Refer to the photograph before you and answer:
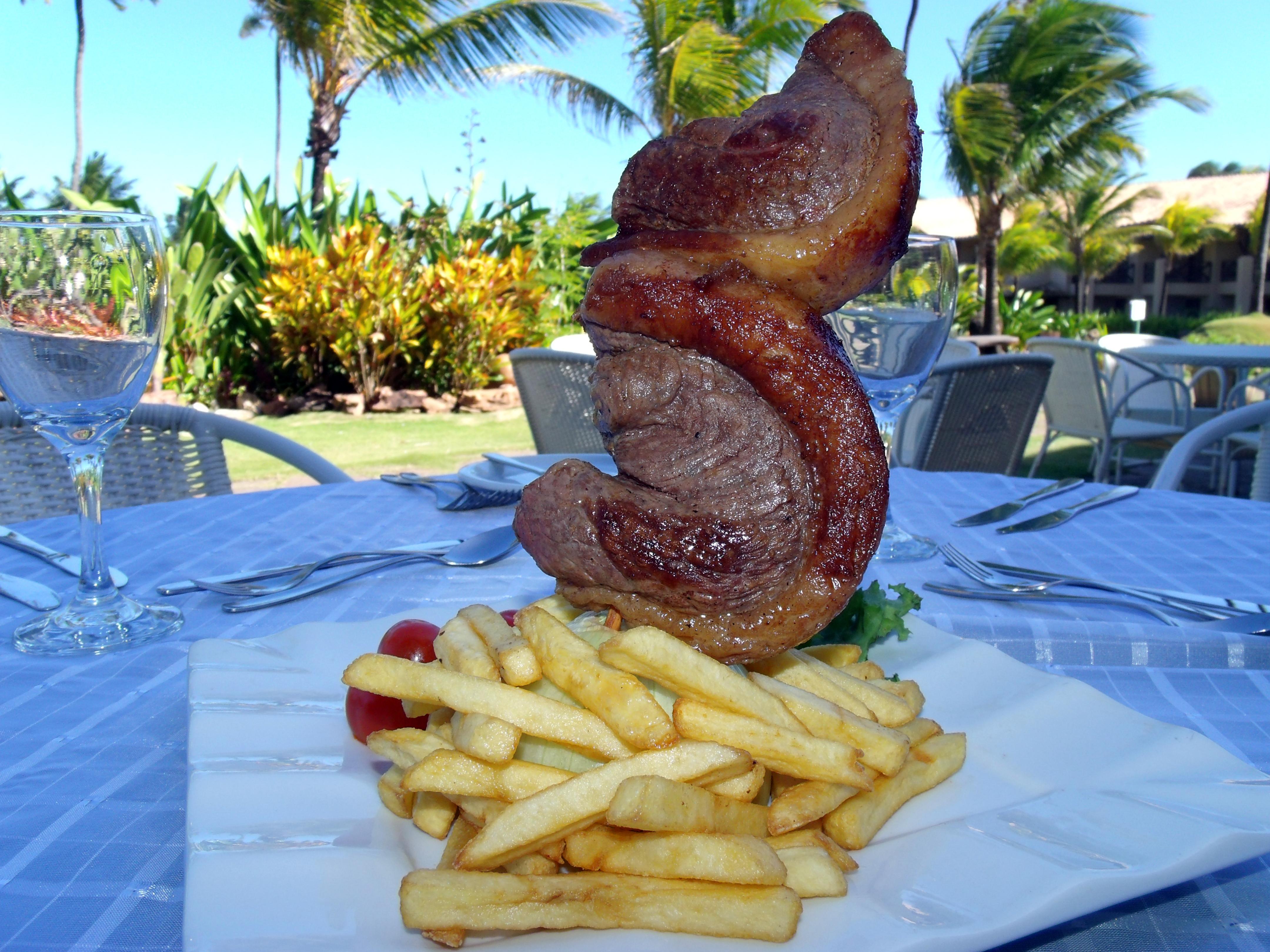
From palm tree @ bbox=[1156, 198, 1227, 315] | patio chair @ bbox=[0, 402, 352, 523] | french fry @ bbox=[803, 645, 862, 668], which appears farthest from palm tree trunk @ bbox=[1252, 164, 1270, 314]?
french fry @ bbox=[803, 645, 862, 668]

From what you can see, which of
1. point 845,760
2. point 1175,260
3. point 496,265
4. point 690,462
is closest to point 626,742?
point 845,760

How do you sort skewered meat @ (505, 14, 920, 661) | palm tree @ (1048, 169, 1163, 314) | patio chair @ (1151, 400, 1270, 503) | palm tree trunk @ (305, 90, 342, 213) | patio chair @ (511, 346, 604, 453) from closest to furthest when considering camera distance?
1. skewered meat @ (505, 14, 920, 661)
2. patio chair @ (1151, 400, 1270, 503)
3. patio chair @ (511, 346, 604, 453)
4. palm tree trunk @ (305, 90, 342, 213)
5. palm tree @ (1048, 169, 1163, 314)

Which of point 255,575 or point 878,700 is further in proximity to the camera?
point 255,575

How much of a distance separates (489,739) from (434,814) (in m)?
0.19

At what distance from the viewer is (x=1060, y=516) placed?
2875mm

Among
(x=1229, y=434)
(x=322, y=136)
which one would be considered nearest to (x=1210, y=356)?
(x=1229, y=434)

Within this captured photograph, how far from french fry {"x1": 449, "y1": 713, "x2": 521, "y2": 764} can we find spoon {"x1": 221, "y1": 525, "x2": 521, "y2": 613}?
112 centimetres

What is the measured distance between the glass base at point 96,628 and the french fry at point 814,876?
1560mm

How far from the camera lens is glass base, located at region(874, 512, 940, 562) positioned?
271 centimetres

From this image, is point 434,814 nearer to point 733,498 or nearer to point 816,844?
point 816,844

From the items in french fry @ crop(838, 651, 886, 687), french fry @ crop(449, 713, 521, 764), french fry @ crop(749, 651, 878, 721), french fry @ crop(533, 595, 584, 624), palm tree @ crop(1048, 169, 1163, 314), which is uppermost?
palm tree @ crop(1048, 169, 1163, 314)

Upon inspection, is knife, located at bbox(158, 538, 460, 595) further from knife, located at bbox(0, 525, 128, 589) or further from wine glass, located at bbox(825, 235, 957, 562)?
wine glass, located at bbox(825, 235, 957, 562)

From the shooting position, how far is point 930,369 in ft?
9.50

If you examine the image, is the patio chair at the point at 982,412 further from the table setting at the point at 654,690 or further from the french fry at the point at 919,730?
the french fry at the point at 919,730
